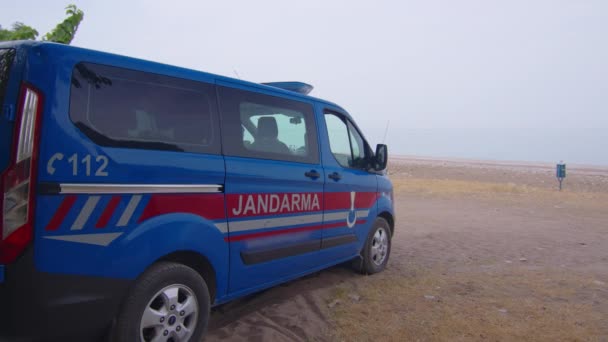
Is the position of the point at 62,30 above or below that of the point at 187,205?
above

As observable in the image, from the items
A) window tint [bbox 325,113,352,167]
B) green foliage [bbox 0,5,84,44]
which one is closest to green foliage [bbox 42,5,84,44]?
green foliage [bbox 0,5,84,44]

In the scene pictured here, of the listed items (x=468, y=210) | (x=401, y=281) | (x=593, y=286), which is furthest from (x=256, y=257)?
(x=468, y=210)

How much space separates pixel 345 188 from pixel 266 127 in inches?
46.5

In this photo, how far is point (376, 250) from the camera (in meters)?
5.65

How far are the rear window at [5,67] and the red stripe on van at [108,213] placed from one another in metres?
0.75

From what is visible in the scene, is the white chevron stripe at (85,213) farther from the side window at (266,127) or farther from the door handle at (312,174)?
the door handle at (312,174)

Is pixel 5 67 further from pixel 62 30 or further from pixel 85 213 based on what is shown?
pixel 62 30

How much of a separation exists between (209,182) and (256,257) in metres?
0.79

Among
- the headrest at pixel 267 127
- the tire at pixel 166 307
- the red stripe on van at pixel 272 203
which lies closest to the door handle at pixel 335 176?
the red stripe on van at pixel 272 203

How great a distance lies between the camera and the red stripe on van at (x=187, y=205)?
2.84m

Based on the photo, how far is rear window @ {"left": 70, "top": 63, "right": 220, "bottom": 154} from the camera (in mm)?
2627

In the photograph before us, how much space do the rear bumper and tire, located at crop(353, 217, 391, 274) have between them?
328 centimetres

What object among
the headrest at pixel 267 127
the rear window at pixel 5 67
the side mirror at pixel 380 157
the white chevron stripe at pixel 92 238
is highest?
the rear window at pixel 5 67

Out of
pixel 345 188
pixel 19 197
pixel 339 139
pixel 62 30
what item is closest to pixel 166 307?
pixel 19 197
